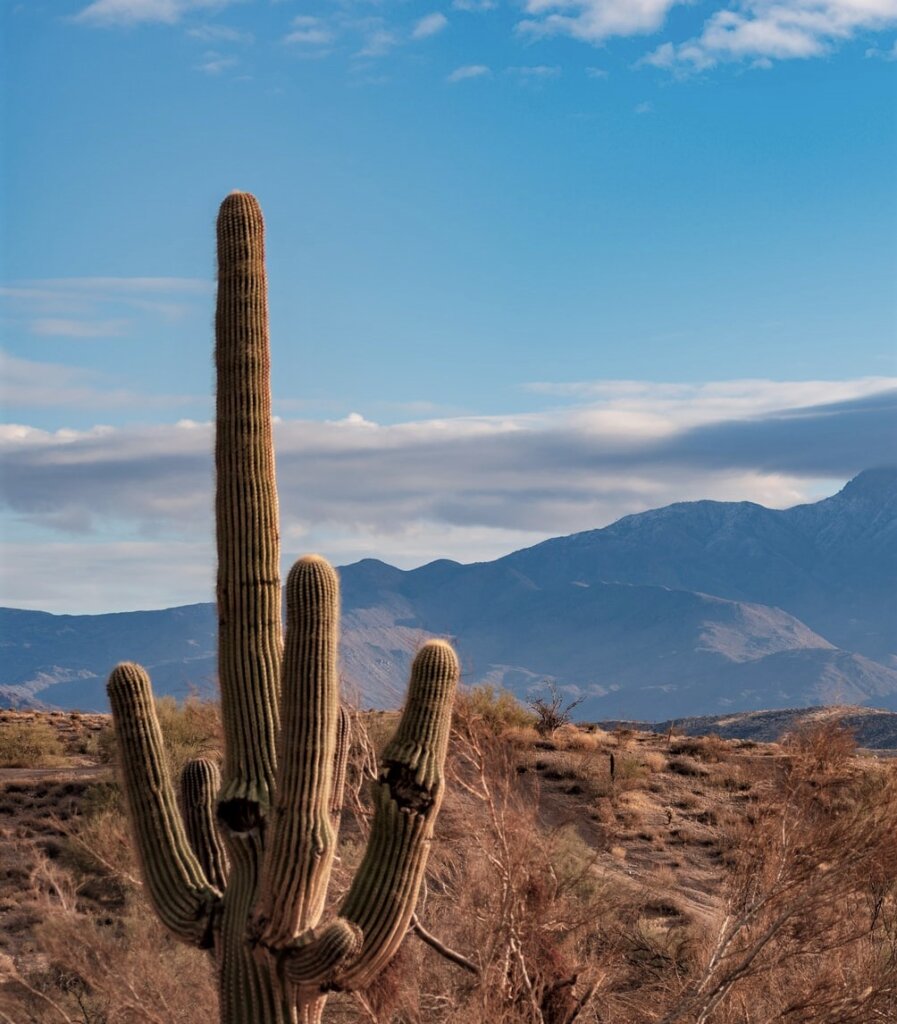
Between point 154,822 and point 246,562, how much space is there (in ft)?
7.11

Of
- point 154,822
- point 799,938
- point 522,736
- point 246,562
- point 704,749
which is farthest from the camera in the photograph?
point 704,749

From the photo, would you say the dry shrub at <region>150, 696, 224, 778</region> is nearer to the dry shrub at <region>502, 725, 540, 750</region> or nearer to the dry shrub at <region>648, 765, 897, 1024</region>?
the dry shrub at <region>502, 725, 540, 750</region>

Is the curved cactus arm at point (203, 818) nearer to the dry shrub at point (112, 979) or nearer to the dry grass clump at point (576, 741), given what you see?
the dry shrub at point (112, 979)

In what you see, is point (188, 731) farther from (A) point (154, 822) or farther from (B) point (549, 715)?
(A) point (154, 822)

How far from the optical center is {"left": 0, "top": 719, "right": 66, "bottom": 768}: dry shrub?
117 ft

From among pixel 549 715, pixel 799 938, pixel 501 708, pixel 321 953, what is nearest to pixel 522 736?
pixel 501 708

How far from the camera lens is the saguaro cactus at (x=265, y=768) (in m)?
9.40

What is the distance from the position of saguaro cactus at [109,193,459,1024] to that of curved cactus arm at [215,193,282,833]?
0.4 inches

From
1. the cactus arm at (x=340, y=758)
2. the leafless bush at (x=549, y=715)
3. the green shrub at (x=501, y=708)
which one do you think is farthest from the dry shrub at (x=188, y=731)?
the cactus arm at (x=340, y=758)

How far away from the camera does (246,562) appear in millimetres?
10102

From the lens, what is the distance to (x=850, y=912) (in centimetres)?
1838

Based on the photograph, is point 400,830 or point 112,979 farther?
point 112,979

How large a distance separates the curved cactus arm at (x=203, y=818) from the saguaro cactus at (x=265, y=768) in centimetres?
2

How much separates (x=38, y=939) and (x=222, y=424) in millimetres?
13225
